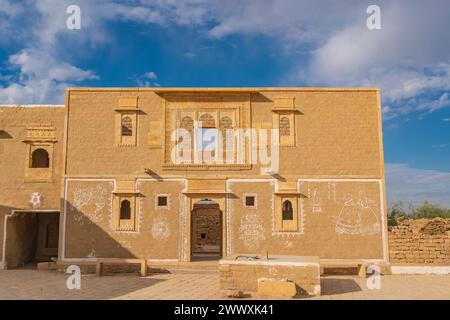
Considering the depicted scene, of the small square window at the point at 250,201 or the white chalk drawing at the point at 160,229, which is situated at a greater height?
the small square window at the point at 250,201

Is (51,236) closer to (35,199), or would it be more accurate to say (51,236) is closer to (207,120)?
(35,199)

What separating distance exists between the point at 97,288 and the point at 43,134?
26.6 feet

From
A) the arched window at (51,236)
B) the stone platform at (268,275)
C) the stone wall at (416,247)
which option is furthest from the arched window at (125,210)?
the stone wall at (416,247)

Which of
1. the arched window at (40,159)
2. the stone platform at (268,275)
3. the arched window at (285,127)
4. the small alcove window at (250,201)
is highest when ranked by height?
the arched window at (285,127)

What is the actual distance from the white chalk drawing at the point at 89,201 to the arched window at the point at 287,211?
7.46 meters

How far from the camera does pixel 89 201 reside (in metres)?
17.9

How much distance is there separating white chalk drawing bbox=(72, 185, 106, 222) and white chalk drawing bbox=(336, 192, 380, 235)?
31.7 ft

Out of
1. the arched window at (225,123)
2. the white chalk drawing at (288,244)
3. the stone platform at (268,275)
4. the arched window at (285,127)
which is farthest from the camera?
the arched window at (225,123)

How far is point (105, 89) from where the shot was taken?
60.5 ft

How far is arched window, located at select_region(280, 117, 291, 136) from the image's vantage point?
18047 millimetres

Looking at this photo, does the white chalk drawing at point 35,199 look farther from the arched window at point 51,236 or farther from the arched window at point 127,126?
the arched window at point 127,126

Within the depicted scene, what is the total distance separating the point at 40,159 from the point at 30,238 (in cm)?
388

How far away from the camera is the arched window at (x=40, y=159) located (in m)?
19.8
